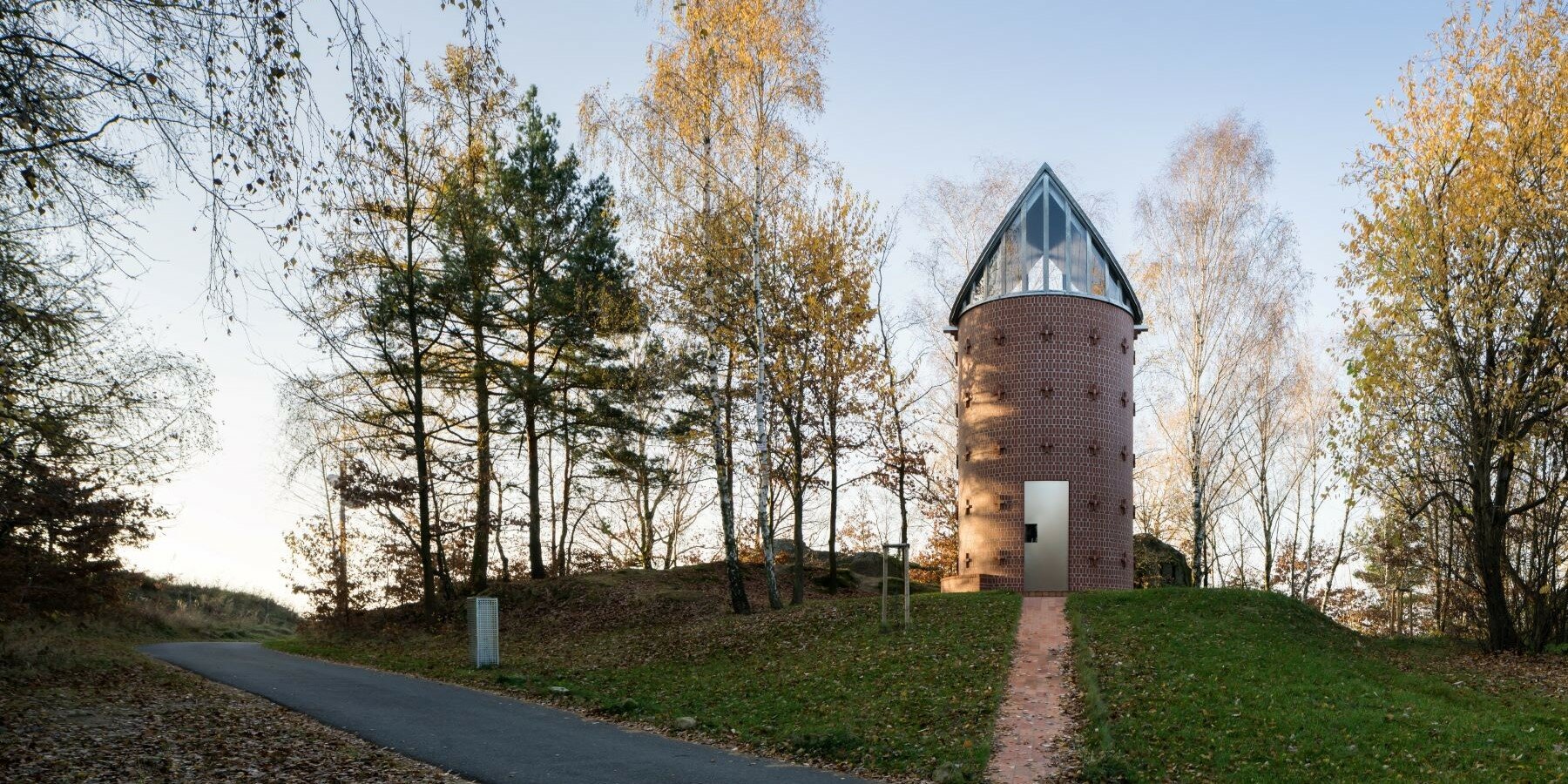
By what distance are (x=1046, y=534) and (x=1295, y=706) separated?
9744 mm

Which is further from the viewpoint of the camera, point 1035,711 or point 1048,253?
point 1048,253

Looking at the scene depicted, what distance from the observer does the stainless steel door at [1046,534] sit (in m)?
20.8

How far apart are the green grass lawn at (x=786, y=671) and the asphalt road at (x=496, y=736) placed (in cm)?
68

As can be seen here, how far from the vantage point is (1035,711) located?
11.5 metres

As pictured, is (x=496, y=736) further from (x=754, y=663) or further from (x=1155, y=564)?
(x=1155, y=564)

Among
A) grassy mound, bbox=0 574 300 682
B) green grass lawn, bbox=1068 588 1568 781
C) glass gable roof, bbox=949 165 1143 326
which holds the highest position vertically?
glass gable roof, bbox=949 165 1143 326

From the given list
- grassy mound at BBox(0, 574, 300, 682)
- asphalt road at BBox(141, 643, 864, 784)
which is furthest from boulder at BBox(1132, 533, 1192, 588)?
grassy mound at BBox(0, 574, 300, 682)

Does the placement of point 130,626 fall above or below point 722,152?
below

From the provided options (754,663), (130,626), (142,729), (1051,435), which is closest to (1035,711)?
(754,663)

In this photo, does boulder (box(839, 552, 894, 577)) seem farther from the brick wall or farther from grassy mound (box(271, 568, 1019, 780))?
the brick wall

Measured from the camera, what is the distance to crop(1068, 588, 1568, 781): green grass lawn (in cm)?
935

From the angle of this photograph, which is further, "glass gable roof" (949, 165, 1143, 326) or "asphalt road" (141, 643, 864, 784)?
"glass gable roof" (949, 165, 1143, 326)

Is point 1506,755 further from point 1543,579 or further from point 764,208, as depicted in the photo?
point 764,208

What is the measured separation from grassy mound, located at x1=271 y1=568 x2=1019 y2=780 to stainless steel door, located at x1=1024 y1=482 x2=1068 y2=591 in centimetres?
239
